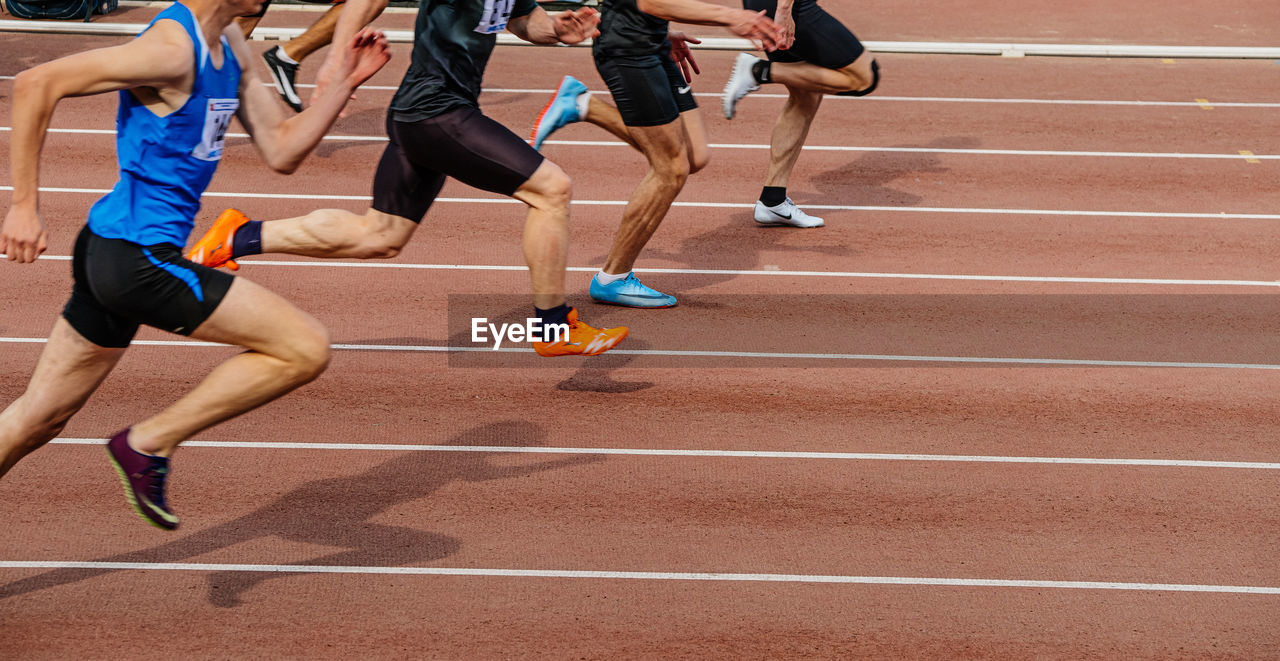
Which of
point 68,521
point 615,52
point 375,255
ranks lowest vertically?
point 68,521

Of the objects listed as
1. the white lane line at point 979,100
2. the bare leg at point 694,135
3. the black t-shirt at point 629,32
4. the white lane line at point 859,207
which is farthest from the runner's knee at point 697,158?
the white lane line at point 979,100

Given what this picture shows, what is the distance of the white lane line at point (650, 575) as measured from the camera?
16.6 feet

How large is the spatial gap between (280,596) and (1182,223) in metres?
7.02

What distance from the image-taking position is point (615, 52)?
23.5 feet

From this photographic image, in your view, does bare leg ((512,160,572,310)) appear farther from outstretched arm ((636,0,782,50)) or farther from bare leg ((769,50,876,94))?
bare leg ((769,50,876,94))

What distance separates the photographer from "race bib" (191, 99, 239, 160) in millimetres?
4309

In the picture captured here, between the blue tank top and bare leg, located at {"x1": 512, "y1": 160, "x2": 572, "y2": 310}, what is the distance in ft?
5.85

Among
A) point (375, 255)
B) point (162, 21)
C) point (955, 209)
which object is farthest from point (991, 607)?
point (955, 209)

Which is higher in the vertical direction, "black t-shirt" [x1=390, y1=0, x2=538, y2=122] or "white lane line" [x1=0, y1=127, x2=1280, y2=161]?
"black t-shirt" [x1=390, y1=0, x2=538, y2=122]

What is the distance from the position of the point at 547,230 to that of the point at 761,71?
319 centimetres

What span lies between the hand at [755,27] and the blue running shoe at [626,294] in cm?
163

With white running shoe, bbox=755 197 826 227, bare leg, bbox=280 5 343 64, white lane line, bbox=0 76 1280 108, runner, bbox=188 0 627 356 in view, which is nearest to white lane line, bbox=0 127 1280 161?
bare leg, bbox=280 5 343 64

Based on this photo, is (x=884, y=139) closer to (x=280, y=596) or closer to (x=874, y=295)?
(x=874, y=295)

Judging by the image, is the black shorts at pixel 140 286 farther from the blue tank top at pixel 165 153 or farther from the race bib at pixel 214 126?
the race bib at pixel 214 126
